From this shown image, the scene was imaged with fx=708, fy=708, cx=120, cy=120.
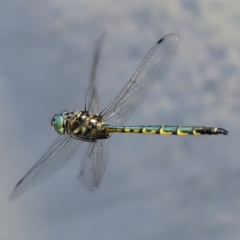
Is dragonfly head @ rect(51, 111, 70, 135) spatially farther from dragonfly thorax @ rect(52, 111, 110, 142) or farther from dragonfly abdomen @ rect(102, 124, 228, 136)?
dragonfly abdomen @ rect(102, 124, 228, 136)

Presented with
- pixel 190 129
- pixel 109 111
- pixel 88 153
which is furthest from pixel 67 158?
pixel 190 129

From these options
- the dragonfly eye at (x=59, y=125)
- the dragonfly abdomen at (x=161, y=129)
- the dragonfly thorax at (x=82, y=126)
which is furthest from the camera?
the dragonfly eye at (x=59, y=125)

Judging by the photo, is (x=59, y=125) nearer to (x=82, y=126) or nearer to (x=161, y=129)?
(x=82, y=126)

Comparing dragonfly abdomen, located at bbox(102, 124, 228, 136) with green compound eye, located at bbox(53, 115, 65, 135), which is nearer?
dragonfly abdomen, located at bbox(102, 124, 228, 136)

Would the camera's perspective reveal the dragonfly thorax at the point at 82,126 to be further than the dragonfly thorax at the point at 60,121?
No

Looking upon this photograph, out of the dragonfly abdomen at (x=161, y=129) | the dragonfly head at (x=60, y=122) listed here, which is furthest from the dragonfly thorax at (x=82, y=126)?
the dragonfly abdomen at (x=161, y=129)

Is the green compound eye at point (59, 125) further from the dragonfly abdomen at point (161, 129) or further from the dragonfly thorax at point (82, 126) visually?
the dragonfly abdomen at point (161, 129)

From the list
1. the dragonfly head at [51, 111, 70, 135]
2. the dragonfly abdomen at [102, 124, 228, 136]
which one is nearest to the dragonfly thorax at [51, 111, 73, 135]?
the dragonfly head at [51, 111, 70, 135]

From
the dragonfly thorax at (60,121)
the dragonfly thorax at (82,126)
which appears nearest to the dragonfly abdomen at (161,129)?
the dragonfly thorax at (82,126)

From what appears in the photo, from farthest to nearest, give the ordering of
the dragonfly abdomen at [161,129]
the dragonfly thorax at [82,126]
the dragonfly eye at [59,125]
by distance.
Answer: the dragonfly eye at [59,125], the dragonfly thorax at [82,126], the dragonfly abdomen at [161,129]
